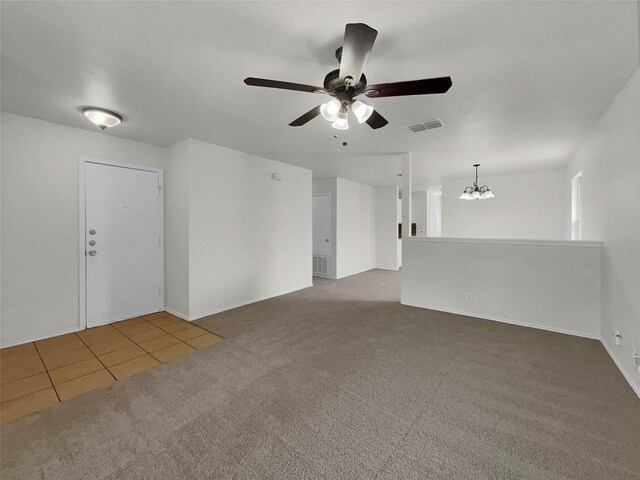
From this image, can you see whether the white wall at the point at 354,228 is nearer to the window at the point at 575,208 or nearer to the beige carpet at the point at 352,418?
the beige carpet at the point at 352,418

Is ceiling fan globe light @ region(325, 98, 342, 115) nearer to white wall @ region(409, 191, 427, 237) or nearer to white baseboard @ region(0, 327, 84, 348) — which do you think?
white baseboard @ region(0, 327, 84, 348)

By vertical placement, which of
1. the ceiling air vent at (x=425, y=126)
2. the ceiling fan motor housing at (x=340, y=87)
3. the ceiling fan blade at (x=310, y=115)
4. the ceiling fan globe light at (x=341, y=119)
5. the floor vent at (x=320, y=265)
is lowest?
the floor vent at (x=320, y=265)

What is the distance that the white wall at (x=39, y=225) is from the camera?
2.89 metres

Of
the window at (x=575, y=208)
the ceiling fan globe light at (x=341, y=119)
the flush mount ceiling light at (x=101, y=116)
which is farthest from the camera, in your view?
the window at (x=575, y=208)

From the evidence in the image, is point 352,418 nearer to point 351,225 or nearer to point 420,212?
point 351,225

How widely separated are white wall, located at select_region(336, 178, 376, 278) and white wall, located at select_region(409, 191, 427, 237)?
1.70 metres

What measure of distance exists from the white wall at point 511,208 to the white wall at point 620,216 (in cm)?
265

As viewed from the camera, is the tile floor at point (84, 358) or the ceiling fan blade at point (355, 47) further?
the tile floor at point (84, 358)

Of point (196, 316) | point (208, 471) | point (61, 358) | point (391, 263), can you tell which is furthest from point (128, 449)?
point (391, 263)

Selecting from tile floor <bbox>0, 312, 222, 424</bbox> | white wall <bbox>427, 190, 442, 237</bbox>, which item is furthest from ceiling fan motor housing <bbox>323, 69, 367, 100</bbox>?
white wall <bbox>427, 190, 442, 237</bbox>

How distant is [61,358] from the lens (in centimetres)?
269

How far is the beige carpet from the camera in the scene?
146 cm

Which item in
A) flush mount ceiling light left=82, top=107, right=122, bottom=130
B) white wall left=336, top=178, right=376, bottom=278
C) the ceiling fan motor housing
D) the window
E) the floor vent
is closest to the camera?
the ceiling fan motor housing

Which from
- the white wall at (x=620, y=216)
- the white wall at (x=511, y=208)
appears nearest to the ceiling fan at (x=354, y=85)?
the white wall at (x=620, y=216)
